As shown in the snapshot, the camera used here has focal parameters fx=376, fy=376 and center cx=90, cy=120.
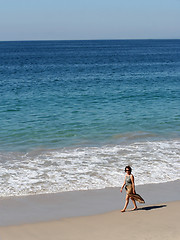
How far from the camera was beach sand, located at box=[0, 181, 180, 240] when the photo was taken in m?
10.8

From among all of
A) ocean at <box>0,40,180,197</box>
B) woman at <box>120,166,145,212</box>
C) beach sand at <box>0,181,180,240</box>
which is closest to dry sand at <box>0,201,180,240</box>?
beach sand at <box>0,181,180,240</box>

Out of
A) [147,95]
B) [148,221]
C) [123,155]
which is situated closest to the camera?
[148,221]

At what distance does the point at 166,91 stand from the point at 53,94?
39.1ft

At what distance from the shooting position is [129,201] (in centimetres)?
1351

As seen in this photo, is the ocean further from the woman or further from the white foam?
the woman

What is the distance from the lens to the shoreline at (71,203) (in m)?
12.2

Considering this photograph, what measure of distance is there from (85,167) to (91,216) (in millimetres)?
5328

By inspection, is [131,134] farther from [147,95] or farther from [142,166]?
[147,95]

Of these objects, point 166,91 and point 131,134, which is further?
point 166,91

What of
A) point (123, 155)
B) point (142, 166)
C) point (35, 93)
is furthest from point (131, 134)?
point (35, 93)

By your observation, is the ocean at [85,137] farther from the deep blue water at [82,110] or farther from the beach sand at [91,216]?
the beach sand at [91,216]

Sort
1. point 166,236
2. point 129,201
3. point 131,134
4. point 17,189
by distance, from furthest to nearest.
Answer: point 131,134, point 17,189, point 129,201, point 166,236

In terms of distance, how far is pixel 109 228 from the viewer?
36.6 ft

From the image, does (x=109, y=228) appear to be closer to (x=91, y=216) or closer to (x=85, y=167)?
(x=91, y=216)
